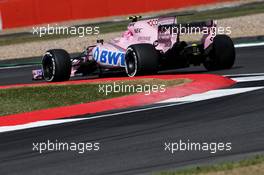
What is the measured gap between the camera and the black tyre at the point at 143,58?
15773 mm

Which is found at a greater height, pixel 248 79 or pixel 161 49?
pixel 161 49

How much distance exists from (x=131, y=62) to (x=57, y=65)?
75.9 inches

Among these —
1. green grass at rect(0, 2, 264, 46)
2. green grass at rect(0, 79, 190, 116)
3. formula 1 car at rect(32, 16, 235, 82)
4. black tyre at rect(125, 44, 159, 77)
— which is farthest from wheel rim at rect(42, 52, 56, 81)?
green grass at rect(0, 2, 264, 46)

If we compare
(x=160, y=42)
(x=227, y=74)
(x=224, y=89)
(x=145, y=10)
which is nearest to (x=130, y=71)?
(x=160, y=42)

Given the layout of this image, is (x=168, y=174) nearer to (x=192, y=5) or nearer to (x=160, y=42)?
(x=160, y=42)

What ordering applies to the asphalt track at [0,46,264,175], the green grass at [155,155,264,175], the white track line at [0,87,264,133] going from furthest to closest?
the white track line at [0,87,264,133], the asphalt track at [0,46,264,175], the green grass at [155,155,264,175]

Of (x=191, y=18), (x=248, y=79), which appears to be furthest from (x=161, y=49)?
(x=191, y=18)

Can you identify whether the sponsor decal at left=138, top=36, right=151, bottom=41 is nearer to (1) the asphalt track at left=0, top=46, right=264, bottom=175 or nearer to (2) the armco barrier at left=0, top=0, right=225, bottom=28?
(1) the asphalt track at left=0, top=46, right=264, bottom=175

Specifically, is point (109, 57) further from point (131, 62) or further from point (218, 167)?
point (218, 167)

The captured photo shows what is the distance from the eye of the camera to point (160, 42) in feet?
53.9

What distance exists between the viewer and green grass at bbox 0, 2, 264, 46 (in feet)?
108

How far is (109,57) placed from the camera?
55.6 feet

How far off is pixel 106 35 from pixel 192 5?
9.15 m

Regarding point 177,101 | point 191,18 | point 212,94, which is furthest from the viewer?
point 191,18
